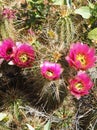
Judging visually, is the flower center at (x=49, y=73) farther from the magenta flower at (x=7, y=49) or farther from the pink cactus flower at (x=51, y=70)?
the magenta flower at (x=7, y=49)

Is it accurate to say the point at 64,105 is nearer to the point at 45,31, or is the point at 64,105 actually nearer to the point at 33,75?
the point at 33,75

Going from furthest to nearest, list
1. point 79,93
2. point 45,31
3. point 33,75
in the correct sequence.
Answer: point 45,31 → point 33,75 → point 79,93

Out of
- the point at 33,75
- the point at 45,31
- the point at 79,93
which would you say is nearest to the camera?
the point at 79,93

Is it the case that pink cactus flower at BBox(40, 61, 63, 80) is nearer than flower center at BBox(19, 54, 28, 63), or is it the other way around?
pink cactus flower at BBox(40, 61, 63, 80)

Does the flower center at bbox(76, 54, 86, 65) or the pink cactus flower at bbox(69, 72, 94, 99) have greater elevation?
the flower center at bbox(76, 54, 86, 65)

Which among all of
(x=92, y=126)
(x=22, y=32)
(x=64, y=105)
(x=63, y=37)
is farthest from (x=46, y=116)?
(x=22, y=32)

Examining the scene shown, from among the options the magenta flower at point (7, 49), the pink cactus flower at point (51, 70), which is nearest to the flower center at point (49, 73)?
the pink cactus flower at point (51, 70)

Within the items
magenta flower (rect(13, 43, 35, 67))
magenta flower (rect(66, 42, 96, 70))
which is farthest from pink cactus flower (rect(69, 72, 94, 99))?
magenta flower (rect(13, 43, 35, 67))

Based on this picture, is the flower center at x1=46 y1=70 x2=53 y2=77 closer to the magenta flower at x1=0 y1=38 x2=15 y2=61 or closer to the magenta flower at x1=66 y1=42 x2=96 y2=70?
the magenta flower at x1=66 y1=42 x2=96 y2=70
